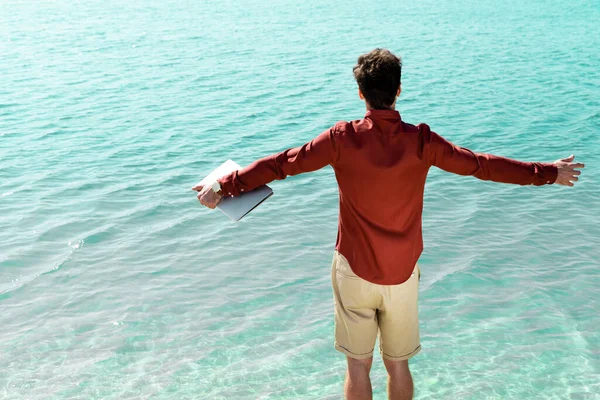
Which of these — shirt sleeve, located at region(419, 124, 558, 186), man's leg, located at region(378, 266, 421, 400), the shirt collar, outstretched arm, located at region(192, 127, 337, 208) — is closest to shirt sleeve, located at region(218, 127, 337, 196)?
outstretched arm, located at region(192, 127, 337, 208)

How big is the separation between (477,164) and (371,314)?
0.87 metres

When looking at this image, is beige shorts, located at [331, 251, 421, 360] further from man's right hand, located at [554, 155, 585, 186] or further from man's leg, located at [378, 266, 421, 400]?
man's right hand, located at [554, 155, 585, 186]

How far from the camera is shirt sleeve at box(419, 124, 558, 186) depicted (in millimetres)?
3096

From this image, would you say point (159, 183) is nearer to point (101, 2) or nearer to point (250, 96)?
point (250, 96)

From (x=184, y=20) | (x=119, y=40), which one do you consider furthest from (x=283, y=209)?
(x=184, y=20)

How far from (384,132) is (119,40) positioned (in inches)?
883

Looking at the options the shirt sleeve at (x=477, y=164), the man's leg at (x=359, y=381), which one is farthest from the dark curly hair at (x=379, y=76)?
the man's leg at (x=359, y=381)

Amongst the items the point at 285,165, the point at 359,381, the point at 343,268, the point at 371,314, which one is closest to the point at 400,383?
the point at 359,381

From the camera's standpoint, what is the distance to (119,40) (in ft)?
78.7

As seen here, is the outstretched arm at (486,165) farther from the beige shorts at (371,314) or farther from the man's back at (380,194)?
the beige shorts at (371,314)

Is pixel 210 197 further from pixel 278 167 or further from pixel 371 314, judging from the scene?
pixel 371 314

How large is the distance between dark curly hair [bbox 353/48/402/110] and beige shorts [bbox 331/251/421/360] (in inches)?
29.9

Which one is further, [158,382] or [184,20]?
[184,20]

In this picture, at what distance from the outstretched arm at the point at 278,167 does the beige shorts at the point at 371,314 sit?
0.49 metres
